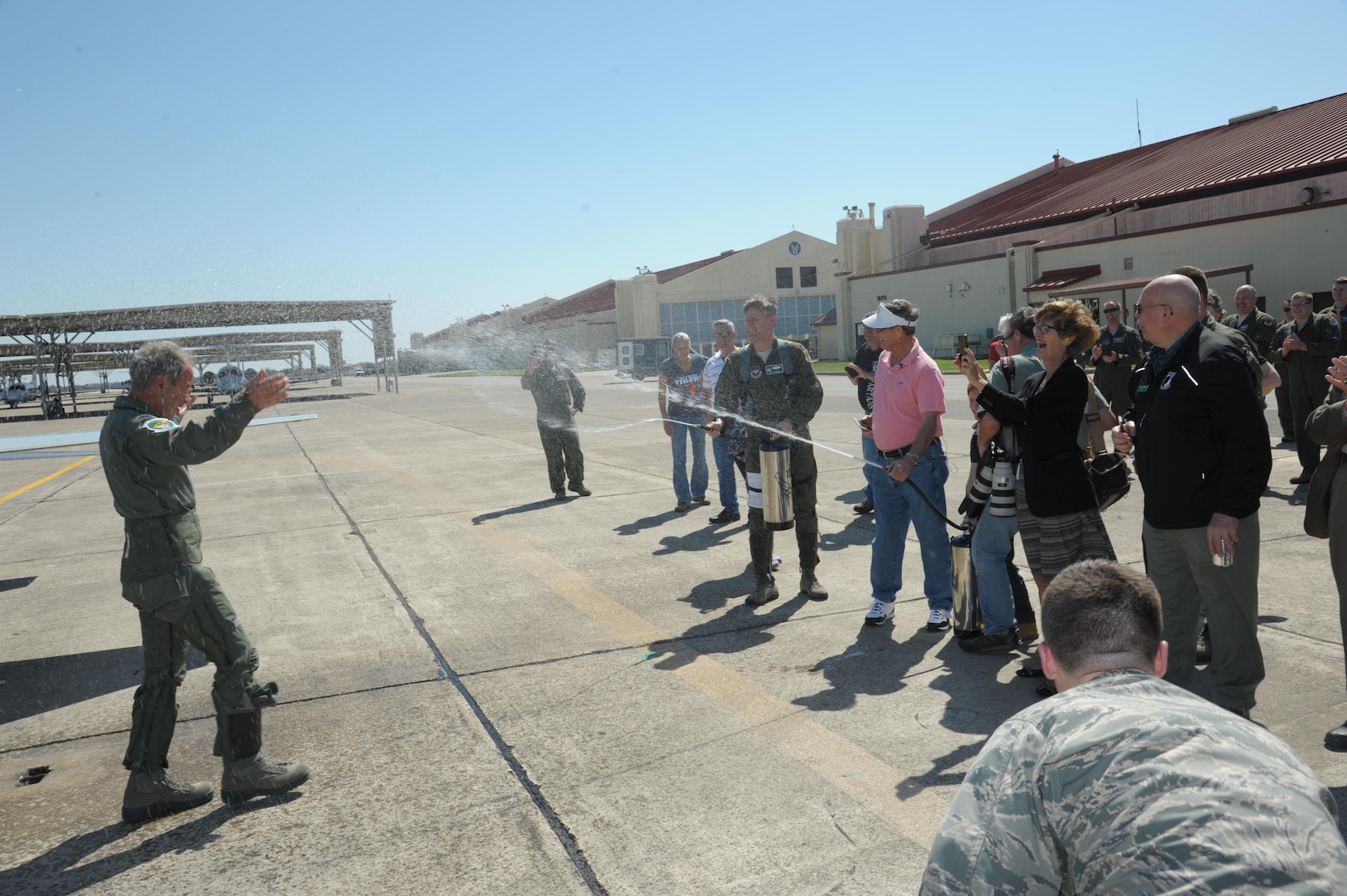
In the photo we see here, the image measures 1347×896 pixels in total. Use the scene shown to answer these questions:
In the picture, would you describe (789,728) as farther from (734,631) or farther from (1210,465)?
(1210,465)

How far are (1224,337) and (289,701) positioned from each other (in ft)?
15.9

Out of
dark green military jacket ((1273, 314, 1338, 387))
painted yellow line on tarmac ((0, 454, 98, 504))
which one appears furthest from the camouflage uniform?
painted yellow line on tarmac ((0, 454, 98, 504))

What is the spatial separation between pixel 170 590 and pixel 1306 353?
11.0m

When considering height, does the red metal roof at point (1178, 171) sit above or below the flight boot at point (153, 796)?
above

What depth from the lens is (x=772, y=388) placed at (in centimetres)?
662

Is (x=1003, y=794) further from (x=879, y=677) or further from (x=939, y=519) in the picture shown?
(x=939, y=519)

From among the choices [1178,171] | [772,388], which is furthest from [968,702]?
[1178,171]

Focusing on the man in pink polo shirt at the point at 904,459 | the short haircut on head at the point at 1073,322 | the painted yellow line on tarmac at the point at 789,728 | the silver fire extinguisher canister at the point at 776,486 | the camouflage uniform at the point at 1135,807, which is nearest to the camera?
the camouflage uniform at the point at 1135,807

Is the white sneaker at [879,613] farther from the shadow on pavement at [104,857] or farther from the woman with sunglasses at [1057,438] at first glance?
the shadow on pavement at [104,857]

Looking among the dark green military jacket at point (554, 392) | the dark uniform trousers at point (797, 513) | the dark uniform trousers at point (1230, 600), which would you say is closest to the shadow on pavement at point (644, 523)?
the dark green military jacket at point (554, 392)

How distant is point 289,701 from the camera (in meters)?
5.15

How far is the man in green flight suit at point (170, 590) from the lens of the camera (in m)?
3.87

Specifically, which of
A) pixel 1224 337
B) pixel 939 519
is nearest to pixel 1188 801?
pixel 1224 337

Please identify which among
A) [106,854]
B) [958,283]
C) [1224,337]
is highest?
[958,283]
